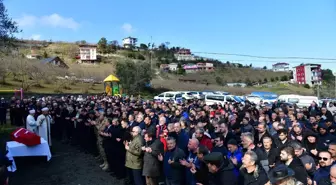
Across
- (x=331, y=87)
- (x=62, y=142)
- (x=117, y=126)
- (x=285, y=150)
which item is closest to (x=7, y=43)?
(x=62, y=142)

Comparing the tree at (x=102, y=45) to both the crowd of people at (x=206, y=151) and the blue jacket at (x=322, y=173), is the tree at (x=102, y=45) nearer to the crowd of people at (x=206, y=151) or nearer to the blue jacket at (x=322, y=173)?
the crowd of people at (x=206, y=151)

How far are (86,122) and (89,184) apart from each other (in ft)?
11.3

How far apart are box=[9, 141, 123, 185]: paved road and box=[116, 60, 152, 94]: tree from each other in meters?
30.7

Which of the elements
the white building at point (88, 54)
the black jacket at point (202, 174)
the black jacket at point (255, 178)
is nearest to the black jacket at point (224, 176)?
the black jacket at point (255, 178)

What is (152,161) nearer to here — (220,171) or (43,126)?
(220,171)

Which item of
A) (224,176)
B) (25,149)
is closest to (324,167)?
(224,176)

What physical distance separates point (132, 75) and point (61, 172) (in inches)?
1300

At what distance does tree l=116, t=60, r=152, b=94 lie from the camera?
136 feet

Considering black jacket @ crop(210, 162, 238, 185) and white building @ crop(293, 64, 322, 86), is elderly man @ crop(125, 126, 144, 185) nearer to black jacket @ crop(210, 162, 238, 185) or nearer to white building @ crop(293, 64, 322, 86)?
black jacket @ crop(210, 162, 238, 185)

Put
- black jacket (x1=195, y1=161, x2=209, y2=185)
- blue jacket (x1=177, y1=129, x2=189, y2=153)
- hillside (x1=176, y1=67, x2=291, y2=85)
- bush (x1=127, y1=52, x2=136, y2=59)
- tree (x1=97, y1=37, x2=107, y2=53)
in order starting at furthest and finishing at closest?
tree (x1=97, y1=37, x2=107, y2=53), hillside (x1=176, y1=67, x2=291, y2=85), bush (x1=127, y1=52, x2=136, y2=59), blue jacket (x1=177, y1=129, x2=189, y2=153), black jacket (x1=195, y1=161, x2=209, y2=185)

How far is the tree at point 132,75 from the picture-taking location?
41562 mm

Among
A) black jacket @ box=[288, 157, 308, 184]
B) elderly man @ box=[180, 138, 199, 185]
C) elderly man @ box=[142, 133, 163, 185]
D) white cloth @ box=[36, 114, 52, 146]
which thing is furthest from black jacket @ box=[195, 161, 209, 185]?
white cloth @ box=[36, 114, 52, 146]

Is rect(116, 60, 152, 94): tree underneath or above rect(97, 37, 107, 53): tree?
underneath

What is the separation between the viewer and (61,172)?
930 centimetres
